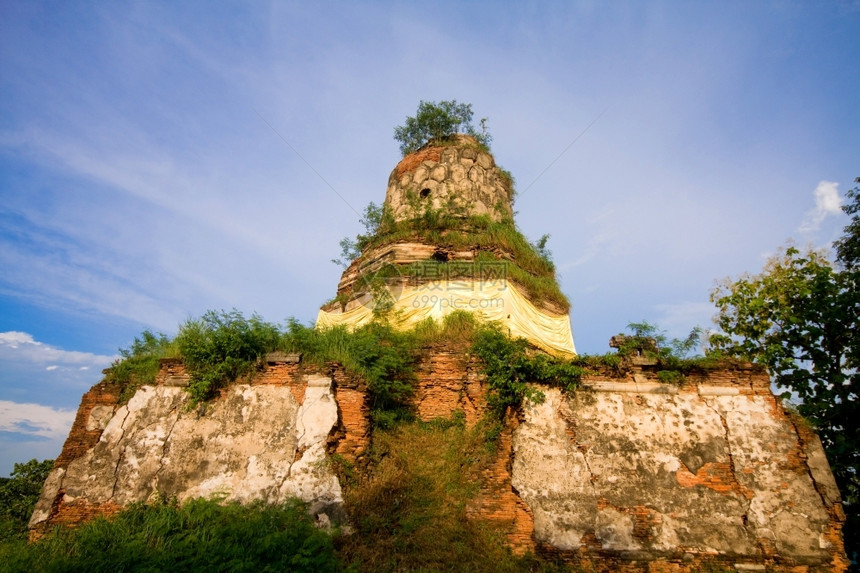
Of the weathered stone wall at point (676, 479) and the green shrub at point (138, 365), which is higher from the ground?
the green shrub at point (138, 365)

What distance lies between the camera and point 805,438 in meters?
6.95

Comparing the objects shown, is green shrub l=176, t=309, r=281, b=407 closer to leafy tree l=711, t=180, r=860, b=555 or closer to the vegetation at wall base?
the vegetation at wall base

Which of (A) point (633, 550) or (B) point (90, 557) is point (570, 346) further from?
(B) point (90, 557)

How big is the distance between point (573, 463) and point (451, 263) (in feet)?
17.8

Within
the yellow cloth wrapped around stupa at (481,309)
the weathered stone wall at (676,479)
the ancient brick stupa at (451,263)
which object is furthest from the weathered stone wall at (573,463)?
the ancient brick stupa at (451,263)

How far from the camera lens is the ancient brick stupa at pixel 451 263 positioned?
34.6ft

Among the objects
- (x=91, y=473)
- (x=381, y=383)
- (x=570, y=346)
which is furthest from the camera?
(x=570, y=346)

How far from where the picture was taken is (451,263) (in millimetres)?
11328

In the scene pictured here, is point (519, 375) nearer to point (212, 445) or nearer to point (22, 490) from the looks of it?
point (212, 445)

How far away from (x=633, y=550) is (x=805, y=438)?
2804 mm

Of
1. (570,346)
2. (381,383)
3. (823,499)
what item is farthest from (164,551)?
(570,346)

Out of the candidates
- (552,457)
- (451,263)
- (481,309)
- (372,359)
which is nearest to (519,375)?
(552,457)

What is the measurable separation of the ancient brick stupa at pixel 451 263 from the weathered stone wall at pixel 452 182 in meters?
0.03

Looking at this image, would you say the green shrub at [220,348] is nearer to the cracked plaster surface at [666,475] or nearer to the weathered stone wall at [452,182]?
the cracked plaster surface at [666,475]
